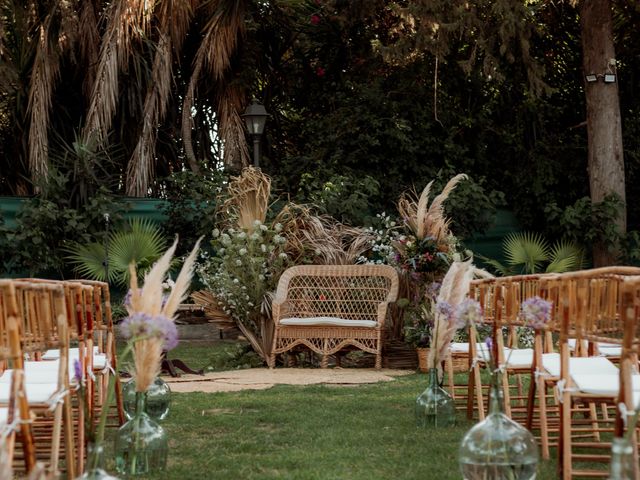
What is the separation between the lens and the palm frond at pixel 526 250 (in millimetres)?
12414

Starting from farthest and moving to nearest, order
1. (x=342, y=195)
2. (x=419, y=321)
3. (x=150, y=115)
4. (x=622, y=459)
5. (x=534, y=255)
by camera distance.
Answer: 1. (x=150, y=115)
2. (x=534, y=255)
3. (x=342, y=195)
4. (x=419, y=321)
5. (x=622, y=459)

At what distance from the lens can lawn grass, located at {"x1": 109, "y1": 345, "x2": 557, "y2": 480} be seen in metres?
4.07

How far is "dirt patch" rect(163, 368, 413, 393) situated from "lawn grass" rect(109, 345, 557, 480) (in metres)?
0.49

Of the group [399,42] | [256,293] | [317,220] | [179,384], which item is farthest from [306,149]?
[179,384]

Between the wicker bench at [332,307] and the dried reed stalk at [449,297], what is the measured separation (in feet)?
12.0

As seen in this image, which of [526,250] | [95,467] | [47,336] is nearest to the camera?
[95,467]

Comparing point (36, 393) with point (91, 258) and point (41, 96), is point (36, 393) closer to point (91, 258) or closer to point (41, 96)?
point (91, 258)

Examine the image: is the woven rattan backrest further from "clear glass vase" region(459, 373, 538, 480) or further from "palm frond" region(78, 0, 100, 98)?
"clear glass vase" region(459, 373, 538, 480)

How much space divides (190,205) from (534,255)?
4.45 meters

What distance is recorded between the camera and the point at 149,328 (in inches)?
111

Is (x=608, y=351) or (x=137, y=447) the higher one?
(x=608, y=351)

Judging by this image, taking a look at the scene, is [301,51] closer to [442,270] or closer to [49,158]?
[49,158]

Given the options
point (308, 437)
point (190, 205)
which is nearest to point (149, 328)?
point (308, 437)

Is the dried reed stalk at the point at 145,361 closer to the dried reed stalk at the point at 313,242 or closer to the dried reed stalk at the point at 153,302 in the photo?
the dried reed stalk at the point at 153,302
